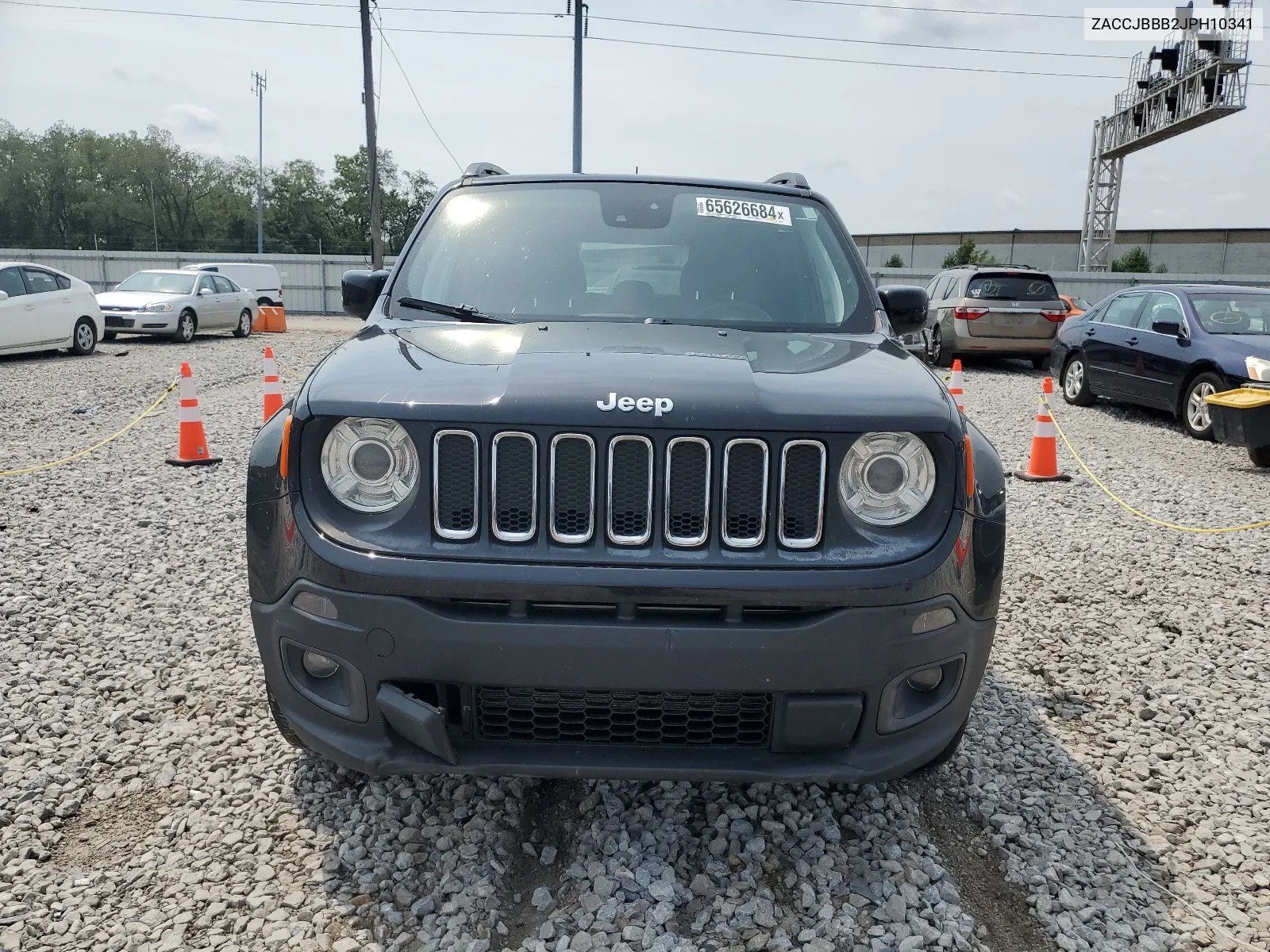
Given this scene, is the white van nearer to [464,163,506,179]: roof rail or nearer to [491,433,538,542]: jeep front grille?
[464,163,506,179]: roof rail

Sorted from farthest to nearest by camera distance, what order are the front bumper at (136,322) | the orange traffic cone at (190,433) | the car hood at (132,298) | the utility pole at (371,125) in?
the utility pole at (371,125) < the car hood at (132,298) < the front bumper at (136,322) < the orange traffic cone at (190,433)

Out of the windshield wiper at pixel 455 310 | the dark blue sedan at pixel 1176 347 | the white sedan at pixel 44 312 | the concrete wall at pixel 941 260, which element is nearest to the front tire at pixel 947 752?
the windshield wiper at pixel 455 310

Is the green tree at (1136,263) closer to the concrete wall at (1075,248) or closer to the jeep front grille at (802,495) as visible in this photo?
the concrete wall at (1075,248)

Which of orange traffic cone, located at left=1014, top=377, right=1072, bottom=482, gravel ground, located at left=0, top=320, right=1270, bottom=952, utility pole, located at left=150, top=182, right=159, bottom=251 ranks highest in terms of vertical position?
Answer: utility pole, located at left=150, top=182, right=159, bottom=251

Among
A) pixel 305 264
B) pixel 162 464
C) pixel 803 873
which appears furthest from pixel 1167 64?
pixel 803 873

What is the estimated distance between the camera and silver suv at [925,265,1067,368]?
1623 cm

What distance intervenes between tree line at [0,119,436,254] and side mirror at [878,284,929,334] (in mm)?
70134

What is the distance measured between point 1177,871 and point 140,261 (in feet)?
130

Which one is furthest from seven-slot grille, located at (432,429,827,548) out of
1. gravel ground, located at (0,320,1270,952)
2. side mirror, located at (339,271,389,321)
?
side mirror, located at (339,271,389,321)

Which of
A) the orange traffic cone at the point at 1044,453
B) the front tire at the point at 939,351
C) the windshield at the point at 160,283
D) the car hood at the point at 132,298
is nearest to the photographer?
the orange traffic cone at the point at 1044,453

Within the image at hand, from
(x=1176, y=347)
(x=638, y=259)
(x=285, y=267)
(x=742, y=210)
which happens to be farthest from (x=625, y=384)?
(x=285, y=267)

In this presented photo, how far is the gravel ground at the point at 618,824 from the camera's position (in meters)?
2.40

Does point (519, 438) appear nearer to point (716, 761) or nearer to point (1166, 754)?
point (716, 761)

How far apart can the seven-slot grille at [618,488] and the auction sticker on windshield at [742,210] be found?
166 cm
